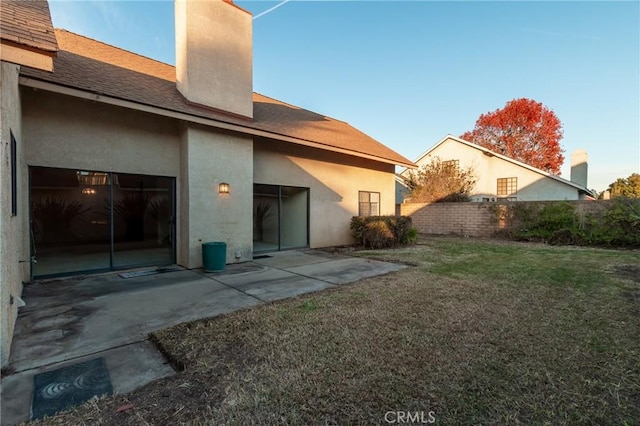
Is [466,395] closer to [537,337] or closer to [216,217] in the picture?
[537,337]

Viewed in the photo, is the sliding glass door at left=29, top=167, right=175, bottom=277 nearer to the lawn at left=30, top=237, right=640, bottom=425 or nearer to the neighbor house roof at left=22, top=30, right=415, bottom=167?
the neighbor house roof at left=22, top=30, right=415, bottom=167

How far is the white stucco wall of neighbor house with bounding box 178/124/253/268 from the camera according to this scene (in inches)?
285

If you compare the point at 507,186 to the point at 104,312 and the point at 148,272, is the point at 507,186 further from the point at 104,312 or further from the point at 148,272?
the point at 104,312

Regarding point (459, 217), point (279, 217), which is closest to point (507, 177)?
point (459, 217)

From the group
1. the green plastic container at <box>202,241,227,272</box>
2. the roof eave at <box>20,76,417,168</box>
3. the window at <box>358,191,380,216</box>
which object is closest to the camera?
the roof eave at <box>20,76,417,168</box>

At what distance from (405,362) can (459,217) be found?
14.3 m

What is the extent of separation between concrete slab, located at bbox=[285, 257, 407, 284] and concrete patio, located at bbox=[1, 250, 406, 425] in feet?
0.07

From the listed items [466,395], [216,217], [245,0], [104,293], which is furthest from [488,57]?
[104,293]

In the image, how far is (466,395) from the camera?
230 cm

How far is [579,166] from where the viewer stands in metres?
20.6

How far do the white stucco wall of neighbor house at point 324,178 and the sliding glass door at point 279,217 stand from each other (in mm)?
250

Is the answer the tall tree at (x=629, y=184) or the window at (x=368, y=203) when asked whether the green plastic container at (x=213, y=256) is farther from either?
the tall tree at (x=629, y=184)

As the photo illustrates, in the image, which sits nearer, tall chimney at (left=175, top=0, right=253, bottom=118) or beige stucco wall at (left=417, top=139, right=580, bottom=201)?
tall chimney at (left=175, top=0, right=253, bottom=118)
